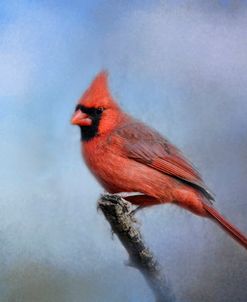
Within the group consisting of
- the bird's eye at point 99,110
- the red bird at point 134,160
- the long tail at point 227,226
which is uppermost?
the bird's eye at point 99,110

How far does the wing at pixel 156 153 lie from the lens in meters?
3.51

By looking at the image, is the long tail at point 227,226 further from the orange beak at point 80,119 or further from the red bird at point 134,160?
the orange beak at point 80,119

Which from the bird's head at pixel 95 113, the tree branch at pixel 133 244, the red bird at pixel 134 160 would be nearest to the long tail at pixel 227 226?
the red bird at pixel 134 160

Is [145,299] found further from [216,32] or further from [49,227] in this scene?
[216,32]

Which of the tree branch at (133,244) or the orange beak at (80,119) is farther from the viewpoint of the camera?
the orange beak at (80,119)

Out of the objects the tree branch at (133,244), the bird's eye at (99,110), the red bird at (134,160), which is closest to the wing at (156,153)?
the red bird at (134,160)

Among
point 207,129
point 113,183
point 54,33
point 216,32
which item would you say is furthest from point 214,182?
point 54,33

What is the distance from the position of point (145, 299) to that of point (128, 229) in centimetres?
48

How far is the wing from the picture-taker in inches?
138

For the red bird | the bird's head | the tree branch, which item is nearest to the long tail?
the red bird

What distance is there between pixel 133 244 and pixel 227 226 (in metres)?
0.49

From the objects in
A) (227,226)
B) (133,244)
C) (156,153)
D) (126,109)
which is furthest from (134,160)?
(227,226)

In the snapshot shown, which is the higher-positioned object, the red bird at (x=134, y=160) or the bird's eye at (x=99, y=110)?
the bird's eye at (x=99, y=110)

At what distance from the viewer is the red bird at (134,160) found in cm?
348
